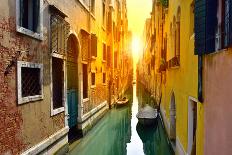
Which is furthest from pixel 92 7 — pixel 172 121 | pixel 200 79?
pixel 200 79

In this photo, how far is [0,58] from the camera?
20.5 feet

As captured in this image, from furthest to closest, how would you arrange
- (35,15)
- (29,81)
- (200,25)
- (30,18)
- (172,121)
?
(172,121) → (35,15) → (30,18) → (29,81) → (200,25)

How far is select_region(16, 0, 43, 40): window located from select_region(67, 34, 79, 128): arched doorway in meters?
3.83

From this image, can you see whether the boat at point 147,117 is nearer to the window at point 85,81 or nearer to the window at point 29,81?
the window at point 85,81

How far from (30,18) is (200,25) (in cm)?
453

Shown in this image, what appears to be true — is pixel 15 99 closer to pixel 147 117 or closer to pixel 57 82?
pixel 57 82

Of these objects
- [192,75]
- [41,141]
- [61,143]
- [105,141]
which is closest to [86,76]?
[105,141]

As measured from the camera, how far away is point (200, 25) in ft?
17.6

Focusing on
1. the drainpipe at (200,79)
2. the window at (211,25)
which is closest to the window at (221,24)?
the window at (211,25)

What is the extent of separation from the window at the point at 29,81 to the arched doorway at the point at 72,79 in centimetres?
370

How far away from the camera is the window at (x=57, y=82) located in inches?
398

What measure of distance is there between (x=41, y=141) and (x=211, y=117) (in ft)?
16.4

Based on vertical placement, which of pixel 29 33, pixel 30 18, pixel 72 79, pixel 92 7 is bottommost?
pixel 72 79

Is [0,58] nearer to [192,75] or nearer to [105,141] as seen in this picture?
[192,75]
